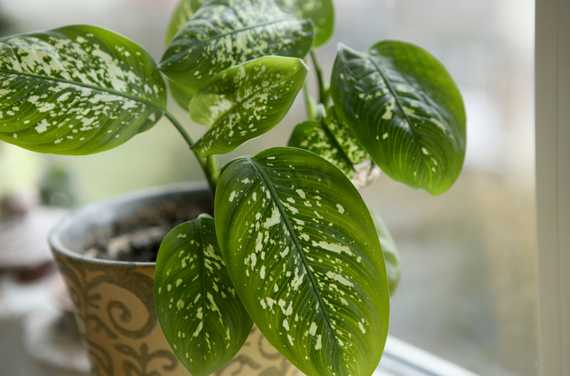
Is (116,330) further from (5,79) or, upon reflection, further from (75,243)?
(5,79)

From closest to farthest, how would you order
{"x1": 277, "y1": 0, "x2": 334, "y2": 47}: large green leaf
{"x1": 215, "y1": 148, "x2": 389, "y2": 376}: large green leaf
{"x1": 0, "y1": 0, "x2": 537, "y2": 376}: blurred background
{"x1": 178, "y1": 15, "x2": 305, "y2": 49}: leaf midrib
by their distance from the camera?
{"x1": 215, "y1": 148, "x2": 389, "y2": 376}: large green leaf < {"x1": 178, "y1": 15, "x2": 305, "y2": 49}: leaf midrib < {"x1": 277, "y1": 0, "x2": 334, "y2": 47}: large green leaf < {"x1": 0, "y1": 0, "x2": 537, "y2": 376}: blurred background

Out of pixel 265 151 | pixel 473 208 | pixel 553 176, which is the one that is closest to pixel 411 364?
pixel 473 208

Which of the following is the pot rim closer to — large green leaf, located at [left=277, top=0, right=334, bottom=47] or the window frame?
large green leaf, located at [left=277, top=0, right=334, bottom=47]

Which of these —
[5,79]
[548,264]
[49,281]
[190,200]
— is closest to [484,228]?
[548,264]

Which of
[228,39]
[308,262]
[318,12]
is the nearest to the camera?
[308,262]

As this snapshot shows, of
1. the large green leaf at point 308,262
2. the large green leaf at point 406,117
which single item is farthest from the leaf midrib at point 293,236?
the large green leaf at point 406,117

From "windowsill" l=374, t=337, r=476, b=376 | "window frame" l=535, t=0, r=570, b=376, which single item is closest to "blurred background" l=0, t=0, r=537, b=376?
"windowsill" l=374, t=337, r=476, b=376

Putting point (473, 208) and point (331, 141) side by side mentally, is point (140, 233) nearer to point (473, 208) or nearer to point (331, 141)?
point (331, 141)

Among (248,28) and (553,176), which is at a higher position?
(248,28)
